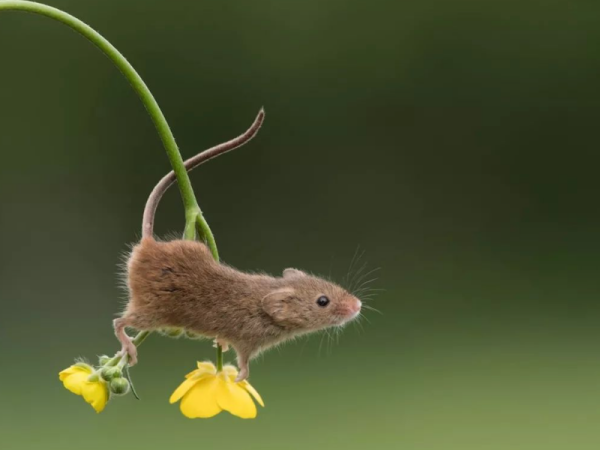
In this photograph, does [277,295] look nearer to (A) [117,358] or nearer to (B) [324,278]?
(B) [324,278]

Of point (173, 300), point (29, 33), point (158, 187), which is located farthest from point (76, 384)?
point (29, 33)

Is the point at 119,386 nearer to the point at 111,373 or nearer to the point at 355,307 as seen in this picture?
the point at 111,373

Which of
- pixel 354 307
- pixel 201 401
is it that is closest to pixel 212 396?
pixel 201 401

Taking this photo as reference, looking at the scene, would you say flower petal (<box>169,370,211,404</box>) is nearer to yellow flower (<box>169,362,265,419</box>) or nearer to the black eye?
yellow flower (<box>169,362,265,419</box>)

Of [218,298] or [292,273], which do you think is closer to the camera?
[218,298]

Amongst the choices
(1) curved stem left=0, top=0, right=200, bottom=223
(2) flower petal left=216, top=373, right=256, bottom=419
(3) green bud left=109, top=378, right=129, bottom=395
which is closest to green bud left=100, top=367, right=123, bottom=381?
(3) green bud left=109, top=378, right=129, bottom=395
